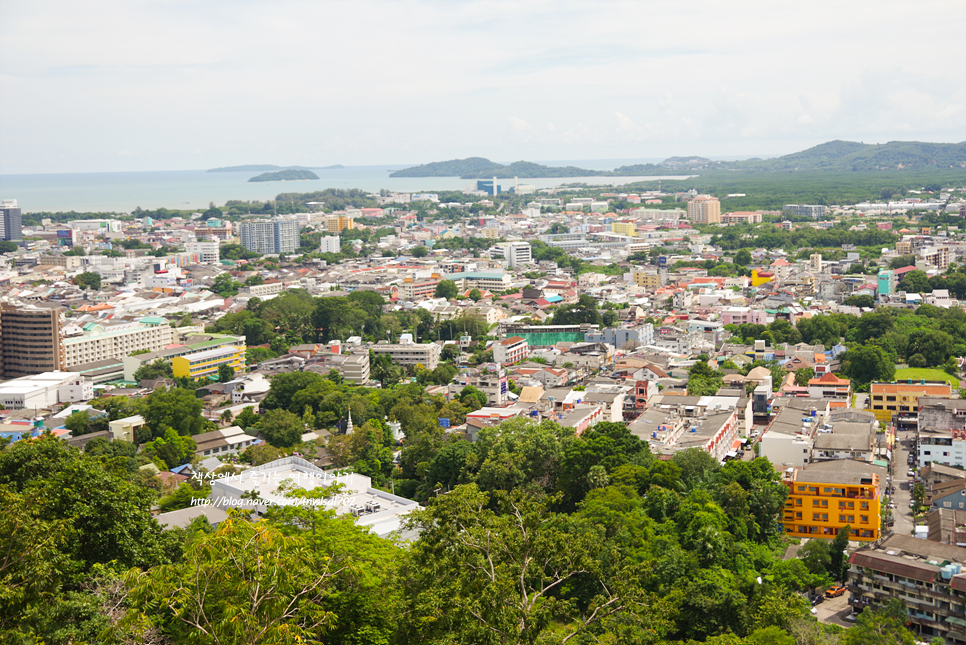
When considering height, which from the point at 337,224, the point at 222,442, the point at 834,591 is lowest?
the point at 834,591

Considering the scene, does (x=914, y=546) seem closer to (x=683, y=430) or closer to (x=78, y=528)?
(x=683, y=430)

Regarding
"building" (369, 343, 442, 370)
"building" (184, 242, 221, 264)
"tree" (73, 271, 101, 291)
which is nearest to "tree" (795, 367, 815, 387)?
"building" (369, 343, 442, 370)

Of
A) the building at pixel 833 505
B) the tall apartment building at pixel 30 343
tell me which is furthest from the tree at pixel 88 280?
the building at pixel 833 505

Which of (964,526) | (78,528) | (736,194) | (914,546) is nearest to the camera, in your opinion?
(78,528)

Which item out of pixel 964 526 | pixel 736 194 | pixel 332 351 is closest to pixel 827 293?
pixel 332 351

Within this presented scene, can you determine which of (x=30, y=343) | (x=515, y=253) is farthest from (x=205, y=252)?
(x=30, y=343)

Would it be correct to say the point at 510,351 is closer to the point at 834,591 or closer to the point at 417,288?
the point at 417,288

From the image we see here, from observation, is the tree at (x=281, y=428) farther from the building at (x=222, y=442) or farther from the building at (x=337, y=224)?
the building at (x=337, y=224)

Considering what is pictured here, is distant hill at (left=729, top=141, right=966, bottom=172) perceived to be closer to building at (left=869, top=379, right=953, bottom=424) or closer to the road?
building at (left=869, top=379, right=953, bottom=424)
